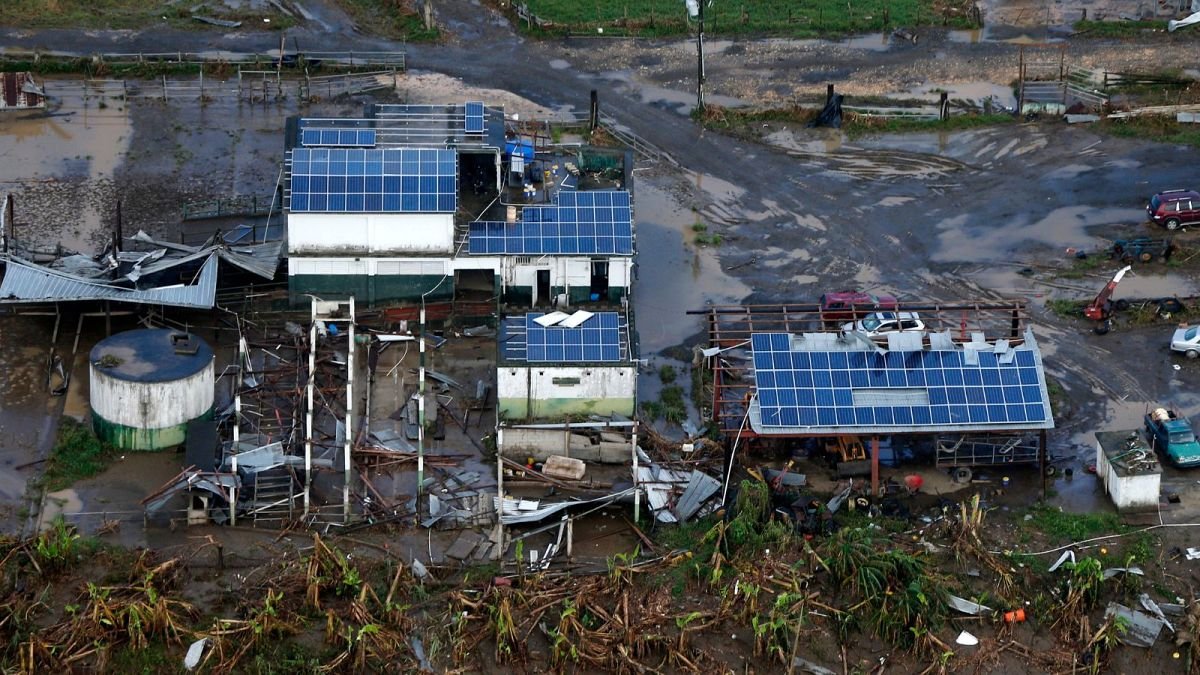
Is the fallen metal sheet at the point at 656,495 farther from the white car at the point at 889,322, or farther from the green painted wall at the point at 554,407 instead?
the white car at the point at 889,322

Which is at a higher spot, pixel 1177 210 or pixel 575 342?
pixel 1177 210

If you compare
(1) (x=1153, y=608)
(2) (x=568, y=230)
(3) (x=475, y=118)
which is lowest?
(1) (x=1153, y=608)

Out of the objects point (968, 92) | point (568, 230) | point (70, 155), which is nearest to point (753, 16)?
point (968, 92)

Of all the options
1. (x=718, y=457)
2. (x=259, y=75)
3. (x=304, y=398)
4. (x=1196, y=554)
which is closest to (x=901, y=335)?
(x=718, y=457)

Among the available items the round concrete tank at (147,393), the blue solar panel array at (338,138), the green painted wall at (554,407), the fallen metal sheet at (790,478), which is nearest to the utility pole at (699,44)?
the blue solar panel array at (338,138)

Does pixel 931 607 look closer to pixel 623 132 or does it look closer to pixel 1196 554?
pixel 1196 554

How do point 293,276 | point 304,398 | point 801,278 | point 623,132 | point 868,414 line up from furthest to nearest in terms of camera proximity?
point 623,132, point 801,278, point 293,276, point 304,398, point 868,414

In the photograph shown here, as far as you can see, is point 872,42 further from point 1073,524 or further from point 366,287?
point 1073,524

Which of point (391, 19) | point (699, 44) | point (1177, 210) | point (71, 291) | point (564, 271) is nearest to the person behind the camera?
point (71, 291)
